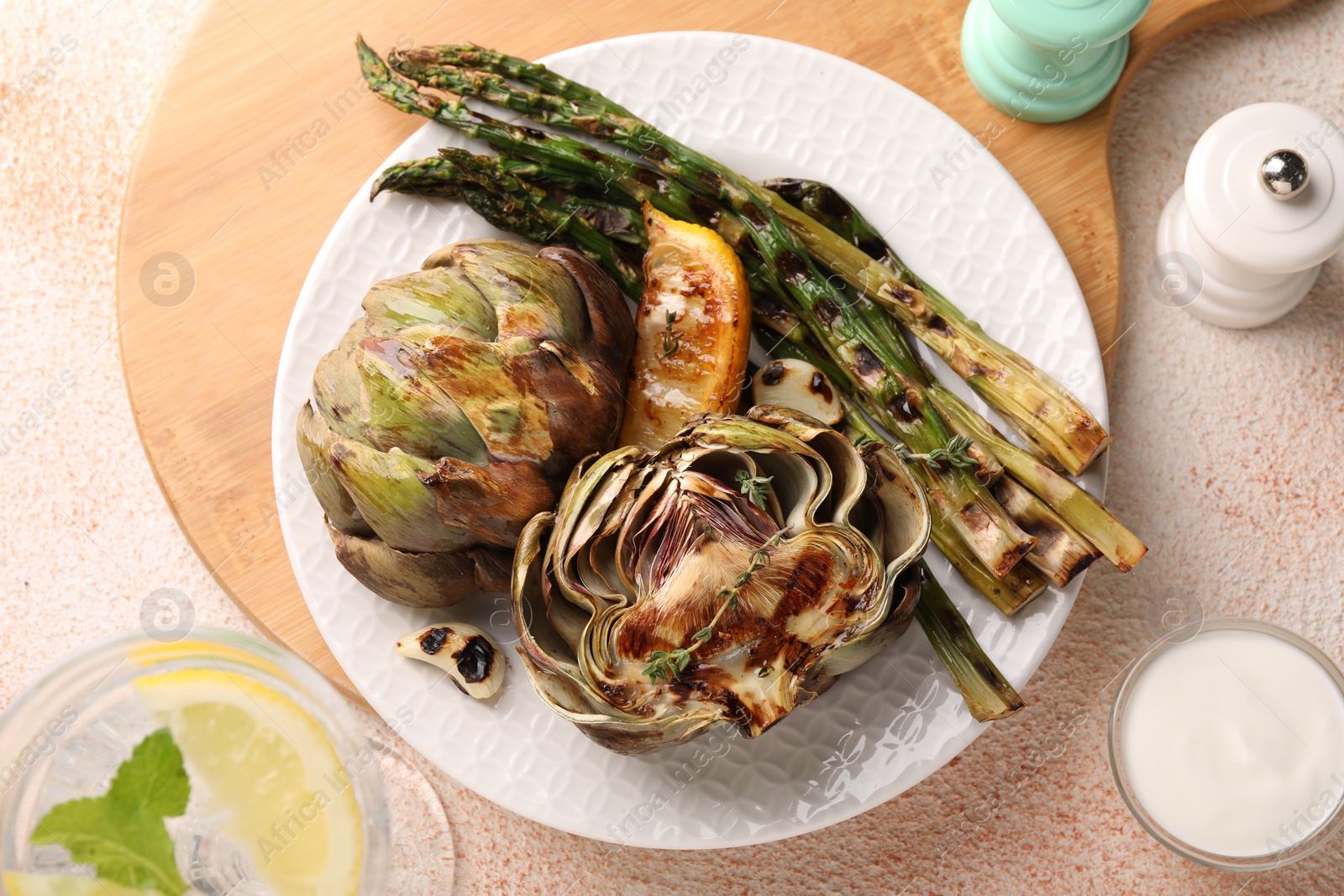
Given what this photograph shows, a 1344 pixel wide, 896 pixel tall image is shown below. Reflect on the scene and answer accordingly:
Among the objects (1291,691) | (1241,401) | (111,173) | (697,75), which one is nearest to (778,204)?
(697,75)

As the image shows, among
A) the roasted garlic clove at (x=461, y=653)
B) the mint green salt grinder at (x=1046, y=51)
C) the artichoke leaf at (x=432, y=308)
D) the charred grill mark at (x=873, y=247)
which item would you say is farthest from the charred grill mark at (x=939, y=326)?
the roasted garlic clove at (x=461, y=653)

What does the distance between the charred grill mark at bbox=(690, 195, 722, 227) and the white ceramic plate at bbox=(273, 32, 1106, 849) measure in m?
0.09

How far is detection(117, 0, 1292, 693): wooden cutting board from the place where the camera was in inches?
58.9

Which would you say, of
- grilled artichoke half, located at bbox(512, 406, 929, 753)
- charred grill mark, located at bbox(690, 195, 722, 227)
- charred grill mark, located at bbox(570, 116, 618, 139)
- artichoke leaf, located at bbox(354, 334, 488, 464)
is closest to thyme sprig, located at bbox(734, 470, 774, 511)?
grilled artichoke half, located at bbox(512, 406, 929, 753)

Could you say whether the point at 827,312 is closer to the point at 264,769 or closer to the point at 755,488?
the point at 755,488

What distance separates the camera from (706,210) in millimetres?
1409

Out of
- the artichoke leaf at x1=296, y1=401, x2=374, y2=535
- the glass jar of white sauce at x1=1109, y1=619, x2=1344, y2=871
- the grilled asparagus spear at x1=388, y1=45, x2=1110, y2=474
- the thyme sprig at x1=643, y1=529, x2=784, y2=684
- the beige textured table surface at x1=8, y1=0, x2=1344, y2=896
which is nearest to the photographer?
the thyme sprig at x1=643, y1=529, x2=784, y2=684

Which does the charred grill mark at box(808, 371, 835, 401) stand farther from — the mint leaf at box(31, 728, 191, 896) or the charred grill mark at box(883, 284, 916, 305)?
the mint leaf at box(31, 728, 191, 896)

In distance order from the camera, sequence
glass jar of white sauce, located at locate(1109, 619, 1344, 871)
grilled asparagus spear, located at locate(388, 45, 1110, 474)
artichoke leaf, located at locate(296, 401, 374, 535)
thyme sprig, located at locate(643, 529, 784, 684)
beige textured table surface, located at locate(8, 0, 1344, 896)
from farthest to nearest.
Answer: beige textured table surface, located at locate(8, 0, 1344, 896)
glass jar of white sauce, located at locate(1109, 619, 1344, 871)
grilled asparagus spear, located at locate(388, 45, 1110, 474)
artichoke leaf, located at locate(296, 401, 374, 535)
thyme sprig, located at locate(643, 529, 784, 684)

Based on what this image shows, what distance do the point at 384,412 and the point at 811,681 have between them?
0.58m

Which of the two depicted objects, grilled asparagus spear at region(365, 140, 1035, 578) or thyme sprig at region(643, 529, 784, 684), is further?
grilled asparagus spear at region(365, 140, 1035, 578)

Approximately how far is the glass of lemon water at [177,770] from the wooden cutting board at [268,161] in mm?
160

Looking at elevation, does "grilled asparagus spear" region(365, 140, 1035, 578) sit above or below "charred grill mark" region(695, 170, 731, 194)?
below

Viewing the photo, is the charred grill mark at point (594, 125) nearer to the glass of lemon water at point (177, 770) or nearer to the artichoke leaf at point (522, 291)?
the artichoke leaf at point (522, 291)
